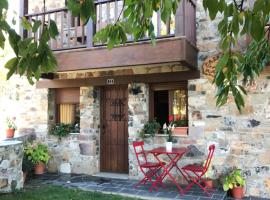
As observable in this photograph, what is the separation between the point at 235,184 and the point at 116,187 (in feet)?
7.24

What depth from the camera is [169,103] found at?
6.50 m

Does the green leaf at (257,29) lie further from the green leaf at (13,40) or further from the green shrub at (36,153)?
the green shrub at (36,153)

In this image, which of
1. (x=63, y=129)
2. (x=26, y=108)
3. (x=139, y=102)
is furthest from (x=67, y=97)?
(x=139, y=102)

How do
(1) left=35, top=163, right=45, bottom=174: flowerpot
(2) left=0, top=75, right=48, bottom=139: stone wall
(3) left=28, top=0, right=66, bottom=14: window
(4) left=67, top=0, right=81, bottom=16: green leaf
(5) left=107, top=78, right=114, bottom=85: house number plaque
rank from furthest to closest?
1. (3) left=28, top=0, right=66, bottom=14: window
2. (2) left=0, top=75, right=48, bottom=139: stone wall
3. (1) left=35, top=163, right=45, bottom=174: flowerpot
4. (5) left=107, top=78, right=114, bottom=85: house number plaque
5. (4) left=67, top=0, right=81, bottom=16: green leaf

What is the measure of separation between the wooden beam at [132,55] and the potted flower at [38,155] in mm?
2155

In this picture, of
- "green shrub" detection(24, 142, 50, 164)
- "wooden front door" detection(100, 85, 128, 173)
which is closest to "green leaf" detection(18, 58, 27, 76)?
"wooden front door" detection(100, 85, 128, 173)

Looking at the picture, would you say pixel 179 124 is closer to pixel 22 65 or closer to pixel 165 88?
pixel 165 88

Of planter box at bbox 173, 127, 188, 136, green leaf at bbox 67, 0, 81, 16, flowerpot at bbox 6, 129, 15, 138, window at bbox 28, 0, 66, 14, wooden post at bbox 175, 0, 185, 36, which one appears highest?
window at bbox 28, 0, 66, 14

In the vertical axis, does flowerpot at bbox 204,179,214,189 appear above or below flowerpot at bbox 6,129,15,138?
below

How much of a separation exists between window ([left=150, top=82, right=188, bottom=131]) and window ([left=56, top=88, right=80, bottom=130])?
2019 mm

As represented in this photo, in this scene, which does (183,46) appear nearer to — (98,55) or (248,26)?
(98,55)

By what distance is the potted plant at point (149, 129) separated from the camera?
6.33 meters

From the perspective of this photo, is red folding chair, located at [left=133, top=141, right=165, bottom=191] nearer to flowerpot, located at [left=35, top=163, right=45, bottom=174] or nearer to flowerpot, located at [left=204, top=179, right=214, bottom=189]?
flowerpot, located at [left=204, top=179, right=214, bottom=189]

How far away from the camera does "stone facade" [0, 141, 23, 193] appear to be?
5470mm
